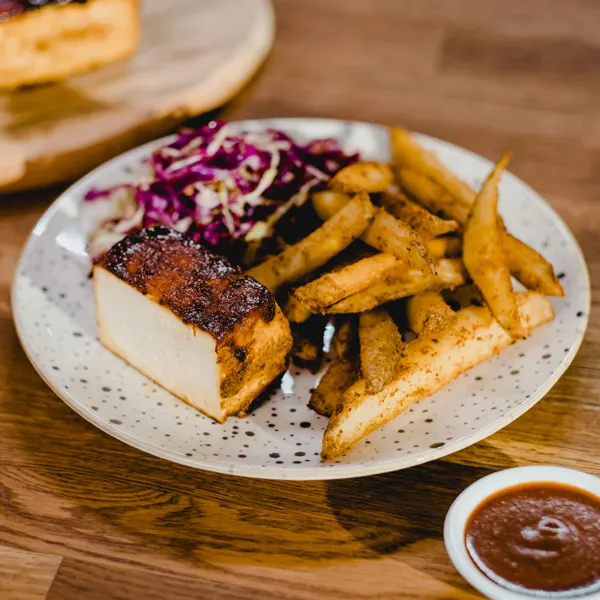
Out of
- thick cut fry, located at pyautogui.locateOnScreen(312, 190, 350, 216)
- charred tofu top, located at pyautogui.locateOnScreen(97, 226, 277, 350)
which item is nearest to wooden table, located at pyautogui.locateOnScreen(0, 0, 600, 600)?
charred tofu top, located at pyautogui.locateOnScreen(97, 226, 277, 350)

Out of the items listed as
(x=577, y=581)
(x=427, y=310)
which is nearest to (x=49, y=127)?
(x=427, y=310)

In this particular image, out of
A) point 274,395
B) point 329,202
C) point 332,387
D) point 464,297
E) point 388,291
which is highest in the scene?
point 329,202

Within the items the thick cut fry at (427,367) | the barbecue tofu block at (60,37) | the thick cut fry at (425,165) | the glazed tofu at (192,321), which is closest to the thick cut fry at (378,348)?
the thick cut fry at (427,367)

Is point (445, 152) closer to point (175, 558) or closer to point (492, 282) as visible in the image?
point (492, 282)

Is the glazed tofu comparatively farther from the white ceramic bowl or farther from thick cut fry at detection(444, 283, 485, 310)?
the white ceramic bowl

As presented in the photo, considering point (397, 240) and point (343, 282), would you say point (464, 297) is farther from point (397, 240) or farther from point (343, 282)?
point (343, 282)

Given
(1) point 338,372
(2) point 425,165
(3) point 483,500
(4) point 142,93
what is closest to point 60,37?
(4) point 142,93

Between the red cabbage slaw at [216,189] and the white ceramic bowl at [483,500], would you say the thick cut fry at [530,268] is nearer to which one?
the white ceramic bowl at [483,500]
